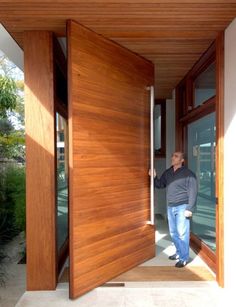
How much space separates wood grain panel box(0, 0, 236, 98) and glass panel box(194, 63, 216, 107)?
0.39 m

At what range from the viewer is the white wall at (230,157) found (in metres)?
3.26

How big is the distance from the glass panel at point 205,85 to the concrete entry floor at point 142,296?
2.26 meters

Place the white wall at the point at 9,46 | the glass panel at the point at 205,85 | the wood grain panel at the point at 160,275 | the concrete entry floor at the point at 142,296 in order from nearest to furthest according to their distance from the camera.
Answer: the concrete entry floor at the point at 142,296, the wood grain panel at the point at 160,275, the white wall at the point at 9,46, the glass panel at the point at 205,85

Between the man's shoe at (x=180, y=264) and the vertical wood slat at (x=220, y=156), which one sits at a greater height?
the vertical wood slat at (x=220, y=156)

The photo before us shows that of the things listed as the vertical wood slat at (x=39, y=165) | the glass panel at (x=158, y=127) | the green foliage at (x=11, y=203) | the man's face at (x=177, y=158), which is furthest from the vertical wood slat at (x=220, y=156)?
the glass panel at (x=158, y=127)

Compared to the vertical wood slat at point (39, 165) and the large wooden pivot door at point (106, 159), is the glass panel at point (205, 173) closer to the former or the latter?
the large wooden pivot door at point (106, 159)

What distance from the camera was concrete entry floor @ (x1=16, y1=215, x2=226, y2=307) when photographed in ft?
10.4

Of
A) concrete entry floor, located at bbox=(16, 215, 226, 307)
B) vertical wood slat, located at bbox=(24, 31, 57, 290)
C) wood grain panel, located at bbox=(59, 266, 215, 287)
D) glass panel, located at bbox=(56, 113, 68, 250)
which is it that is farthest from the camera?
glass panel, located at bbox=(56, 113, 68, 250)

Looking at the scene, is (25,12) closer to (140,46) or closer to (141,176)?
(140,46)

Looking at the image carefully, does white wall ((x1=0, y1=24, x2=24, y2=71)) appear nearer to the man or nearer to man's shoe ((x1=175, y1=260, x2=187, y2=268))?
the man

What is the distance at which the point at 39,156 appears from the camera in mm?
3514

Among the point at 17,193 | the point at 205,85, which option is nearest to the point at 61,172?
the point at 17,193

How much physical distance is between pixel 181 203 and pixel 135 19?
7.51 feet

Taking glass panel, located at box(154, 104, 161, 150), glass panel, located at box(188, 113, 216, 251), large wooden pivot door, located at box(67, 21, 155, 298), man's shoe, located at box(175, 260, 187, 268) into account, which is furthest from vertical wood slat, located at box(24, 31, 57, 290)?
glass panel, located at box(154, 104, 161, 150)
